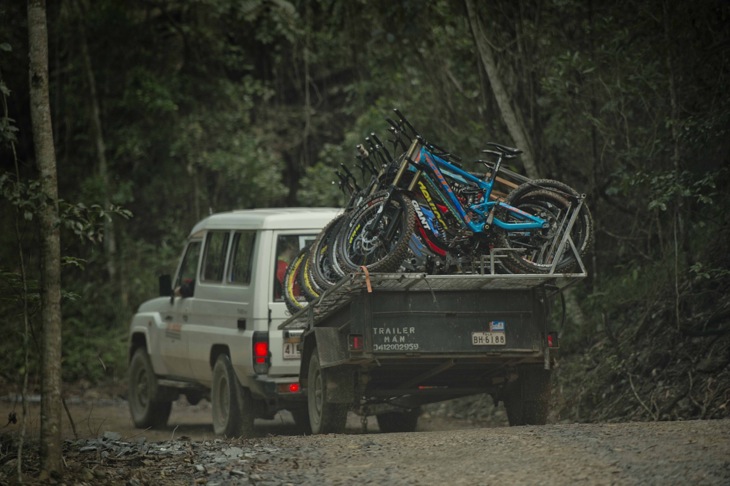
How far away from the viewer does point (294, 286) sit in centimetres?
1196

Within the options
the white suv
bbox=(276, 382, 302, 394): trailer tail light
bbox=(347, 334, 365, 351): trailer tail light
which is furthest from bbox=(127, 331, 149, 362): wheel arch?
bbox=(347, 334, 365, 351): trailer tail light

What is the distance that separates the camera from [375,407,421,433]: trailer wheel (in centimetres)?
1376

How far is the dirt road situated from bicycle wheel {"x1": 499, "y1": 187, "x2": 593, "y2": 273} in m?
1.60

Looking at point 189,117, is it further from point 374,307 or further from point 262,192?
point 374,307

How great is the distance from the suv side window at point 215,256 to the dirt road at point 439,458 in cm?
349

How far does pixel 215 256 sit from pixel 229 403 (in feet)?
5.80

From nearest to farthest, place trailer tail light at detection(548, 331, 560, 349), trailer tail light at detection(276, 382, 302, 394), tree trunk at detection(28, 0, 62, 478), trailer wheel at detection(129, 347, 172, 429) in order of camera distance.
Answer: tree trunk at detection(28, 0, 62, 478) → trailer tail light at detection(548, 331, 560, 349) → trailer tail light at detection(276, 382, 302, 394) → trailer wheel at detection(129, 347, 172, 429)

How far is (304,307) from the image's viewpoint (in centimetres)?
A: 1120

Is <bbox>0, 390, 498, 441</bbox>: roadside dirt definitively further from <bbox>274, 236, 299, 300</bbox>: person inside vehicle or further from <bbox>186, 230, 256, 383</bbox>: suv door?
<bbox>274, 236, 299, 300</bbox>: person inside vehicle

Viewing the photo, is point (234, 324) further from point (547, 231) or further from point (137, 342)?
point (547, 231)

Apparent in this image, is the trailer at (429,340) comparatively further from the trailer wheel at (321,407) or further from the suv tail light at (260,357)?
the suv tail light at (260,357)

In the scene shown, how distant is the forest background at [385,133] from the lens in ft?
43.3

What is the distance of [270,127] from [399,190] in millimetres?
13944

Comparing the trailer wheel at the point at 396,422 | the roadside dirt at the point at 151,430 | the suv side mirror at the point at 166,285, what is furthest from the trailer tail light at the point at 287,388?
the suv side mirror at the point at 166,285
